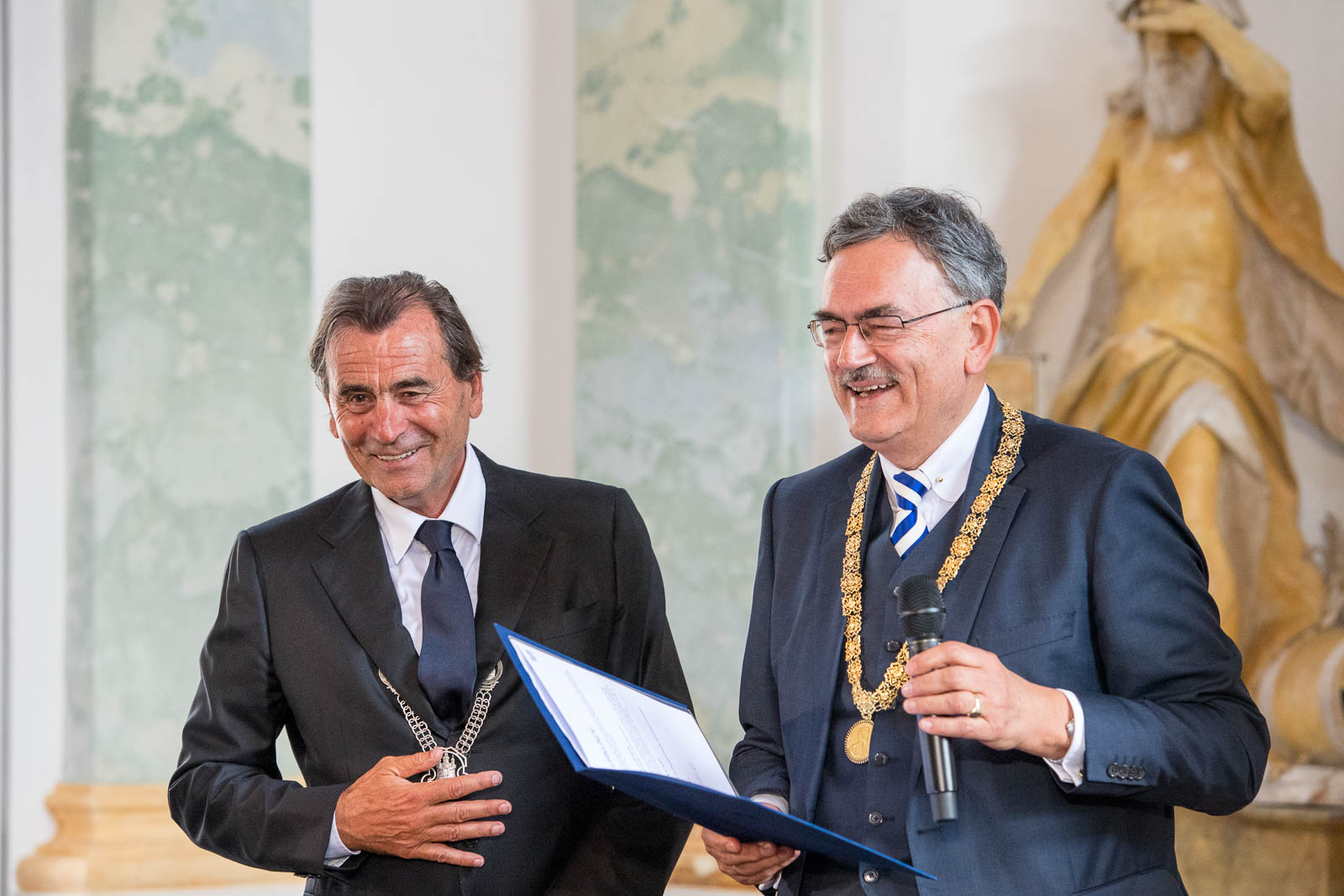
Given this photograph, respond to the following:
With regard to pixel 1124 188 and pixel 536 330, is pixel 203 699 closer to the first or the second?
pixel 536 330

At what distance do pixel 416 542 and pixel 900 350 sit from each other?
1125 mm

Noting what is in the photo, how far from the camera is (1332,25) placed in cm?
473

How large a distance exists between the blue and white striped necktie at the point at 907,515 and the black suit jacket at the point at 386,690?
67cm

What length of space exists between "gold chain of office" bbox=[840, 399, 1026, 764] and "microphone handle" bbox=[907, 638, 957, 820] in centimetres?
29

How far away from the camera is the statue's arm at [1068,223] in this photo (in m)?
4.83

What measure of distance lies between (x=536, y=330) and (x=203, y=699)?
9.17 ft

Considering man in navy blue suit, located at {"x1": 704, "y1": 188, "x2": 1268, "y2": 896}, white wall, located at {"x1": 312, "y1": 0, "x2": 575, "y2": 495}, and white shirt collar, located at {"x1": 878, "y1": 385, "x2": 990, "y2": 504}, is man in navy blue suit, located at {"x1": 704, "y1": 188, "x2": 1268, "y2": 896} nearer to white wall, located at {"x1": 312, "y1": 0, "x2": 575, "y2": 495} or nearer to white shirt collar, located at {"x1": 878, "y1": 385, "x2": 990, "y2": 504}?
white shirt collar, located at {"x1": 878, "y1": 385, "x2": 990, "y2": 504}

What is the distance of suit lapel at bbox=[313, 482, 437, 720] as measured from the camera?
108 inches

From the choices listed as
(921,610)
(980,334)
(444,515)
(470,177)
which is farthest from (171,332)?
(921,610)

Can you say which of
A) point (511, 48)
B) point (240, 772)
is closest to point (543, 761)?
point (240, 772)

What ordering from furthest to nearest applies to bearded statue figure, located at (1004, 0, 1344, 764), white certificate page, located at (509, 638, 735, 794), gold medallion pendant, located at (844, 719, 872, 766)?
bearded statue figure, located at (1004, 0, 1344, 764) < gold medallion pendant, located at (844, 719, 872, 766) < white certificate page, located at (509, 638, 735, 794)

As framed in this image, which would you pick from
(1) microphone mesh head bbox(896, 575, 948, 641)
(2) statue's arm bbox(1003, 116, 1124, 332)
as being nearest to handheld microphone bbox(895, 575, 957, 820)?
(1) microphone mesh head bbox(896, 575, 948, 641)

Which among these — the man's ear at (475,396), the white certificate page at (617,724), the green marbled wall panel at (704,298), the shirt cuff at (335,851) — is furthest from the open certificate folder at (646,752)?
the green marbled wall panel at (704,298)

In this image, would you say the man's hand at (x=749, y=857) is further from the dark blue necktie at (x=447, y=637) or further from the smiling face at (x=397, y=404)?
the smiling face at (x=397, y=404)
